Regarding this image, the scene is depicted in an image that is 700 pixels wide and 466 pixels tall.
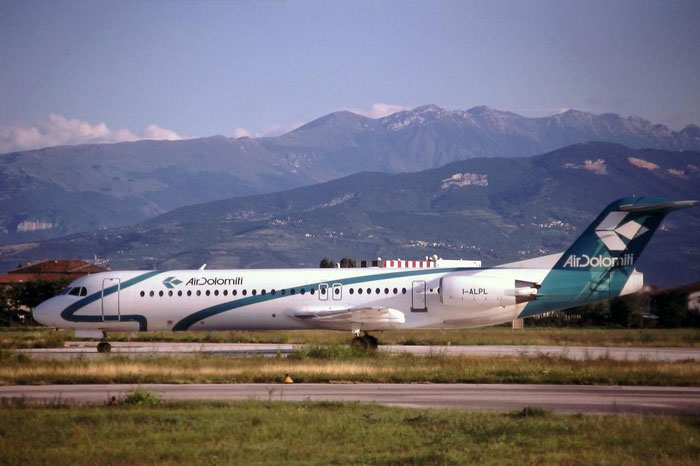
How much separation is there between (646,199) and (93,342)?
83.6 feet

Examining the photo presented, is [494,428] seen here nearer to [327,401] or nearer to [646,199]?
[327,401]

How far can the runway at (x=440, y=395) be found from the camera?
18172mm

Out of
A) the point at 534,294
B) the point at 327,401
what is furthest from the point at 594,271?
the point at 327,401

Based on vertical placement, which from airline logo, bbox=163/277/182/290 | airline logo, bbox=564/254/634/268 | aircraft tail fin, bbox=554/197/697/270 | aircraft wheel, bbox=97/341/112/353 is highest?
aircraft tail fin, bbox=554/197/697/270

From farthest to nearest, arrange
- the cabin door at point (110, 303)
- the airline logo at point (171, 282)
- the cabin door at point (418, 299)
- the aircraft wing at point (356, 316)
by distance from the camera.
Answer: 1. the cabin door at point (110, 303)
2. the airline logo at point (171, 282)
3. the cabin door at point (418, 299)
4. the aircraft wing at point (356, 316)

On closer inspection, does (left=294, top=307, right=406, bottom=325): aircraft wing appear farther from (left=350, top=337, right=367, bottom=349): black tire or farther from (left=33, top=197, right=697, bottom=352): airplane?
(left=350, top=337, right=367, bottom=349): black tire

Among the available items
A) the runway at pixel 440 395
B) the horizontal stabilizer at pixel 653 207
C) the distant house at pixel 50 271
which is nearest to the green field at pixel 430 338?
the horizontal stabilizer at pixel 653 207

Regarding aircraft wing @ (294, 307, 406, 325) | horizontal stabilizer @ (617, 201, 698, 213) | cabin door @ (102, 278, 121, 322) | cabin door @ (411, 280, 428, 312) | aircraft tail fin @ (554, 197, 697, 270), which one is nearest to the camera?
horizontal stabilizer @ (617, 201, 698, 213)

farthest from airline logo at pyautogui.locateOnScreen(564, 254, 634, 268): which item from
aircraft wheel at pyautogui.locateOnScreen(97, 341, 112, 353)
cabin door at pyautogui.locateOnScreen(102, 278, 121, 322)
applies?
aircraft wheel at pyautogui.locateOnScreen(97, 341, 112, 353)

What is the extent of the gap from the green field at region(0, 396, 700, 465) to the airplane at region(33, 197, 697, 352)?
576 inches

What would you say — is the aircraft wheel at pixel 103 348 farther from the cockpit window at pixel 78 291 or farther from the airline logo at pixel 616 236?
the airline logo at pixel 616 236

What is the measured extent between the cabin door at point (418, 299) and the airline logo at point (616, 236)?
5726 millimetres

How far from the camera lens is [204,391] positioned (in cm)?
2098

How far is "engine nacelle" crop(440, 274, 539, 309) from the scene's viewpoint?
31.1 m
